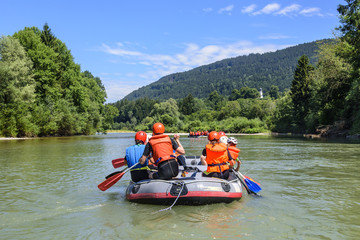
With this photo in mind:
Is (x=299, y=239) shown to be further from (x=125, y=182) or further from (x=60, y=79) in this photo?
(x=60, y=79)

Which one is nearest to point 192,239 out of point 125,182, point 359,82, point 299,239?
point 299,239

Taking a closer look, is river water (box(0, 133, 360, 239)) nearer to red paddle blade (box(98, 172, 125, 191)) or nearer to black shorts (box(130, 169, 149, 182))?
red paddle blade (box(98, 172, 125, 191))

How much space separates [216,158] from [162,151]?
4.54 ft

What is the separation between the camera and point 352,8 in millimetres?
28969

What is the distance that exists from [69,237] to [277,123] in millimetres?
63416

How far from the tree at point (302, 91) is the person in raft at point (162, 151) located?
50790 mm

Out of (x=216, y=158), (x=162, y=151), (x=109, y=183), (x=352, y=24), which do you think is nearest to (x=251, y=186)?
(x=216, y=158)

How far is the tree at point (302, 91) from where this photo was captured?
54188 mm

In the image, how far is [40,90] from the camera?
43.5 metres

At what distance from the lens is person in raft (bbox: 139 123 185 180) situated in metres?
7.24

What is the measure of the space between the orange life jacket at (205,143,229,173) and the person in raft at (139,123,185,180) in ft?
2.65

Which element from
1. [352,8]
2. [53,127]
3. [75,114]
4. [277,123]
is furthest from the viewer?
[277,123]

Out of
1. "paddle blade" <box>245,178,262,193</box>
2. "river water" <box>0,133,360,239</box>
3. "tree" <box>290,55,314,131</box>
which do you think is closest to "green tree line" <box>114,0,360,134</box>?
"tree" <box>290,55,314,131</box>

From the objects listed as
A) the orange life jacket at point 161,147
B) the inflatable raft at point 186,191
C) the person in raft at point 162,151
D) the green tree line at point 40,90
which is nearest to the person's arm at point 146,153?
the person in raft at point 162,151
